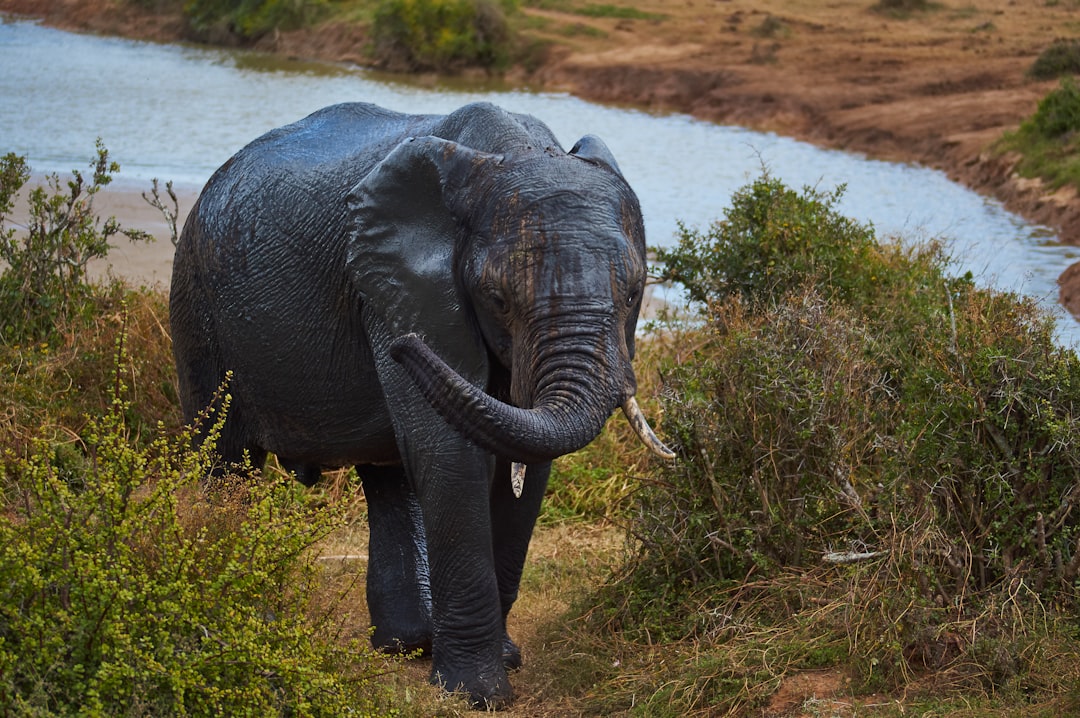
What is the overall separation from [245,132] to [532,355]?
21.9 metres

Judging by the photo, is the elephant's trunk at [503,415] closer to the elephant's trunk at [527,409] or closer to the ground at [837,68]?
the elephant's trunk at [527,409]

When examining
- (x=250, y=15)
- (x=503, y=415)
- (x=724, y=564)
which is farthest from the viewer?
(x=250, y=15)

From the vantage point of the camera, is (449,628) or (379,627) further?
(379,627)

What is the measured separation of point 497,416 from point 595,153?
108 centimetres

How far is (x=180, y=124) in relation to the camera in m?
26.1

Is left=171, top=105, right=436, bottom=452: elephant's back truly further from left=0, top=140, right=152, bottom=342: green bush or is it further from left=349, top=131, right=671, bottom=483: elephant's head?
left=0, top=140, right=152, bottom=342: green bush

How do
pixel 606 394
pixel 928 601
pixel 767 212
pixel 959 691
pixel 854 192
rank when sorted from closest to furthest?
pixel 606 394 → pixel 959 691 → pixel 928 601 → pixel 767 212 → pixel 854 192

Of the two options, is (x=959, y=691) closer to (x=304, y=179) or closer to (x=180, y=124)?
(x=304, y=179)

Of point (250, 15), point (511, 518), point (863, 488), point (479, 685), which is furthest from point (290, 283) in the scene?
point (250, 15)

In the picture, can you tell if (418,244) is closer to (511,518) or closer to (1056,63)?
(511,518)

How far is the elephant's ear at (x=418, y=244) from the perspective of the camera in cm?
476

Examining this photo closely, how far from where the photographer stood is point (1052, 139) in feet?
66.5

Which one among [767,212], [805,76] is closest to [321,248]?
[767,212]

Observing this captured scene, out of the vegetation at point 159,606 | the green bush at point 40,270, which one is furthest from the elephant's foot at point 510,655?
the green bush at point 40,270
